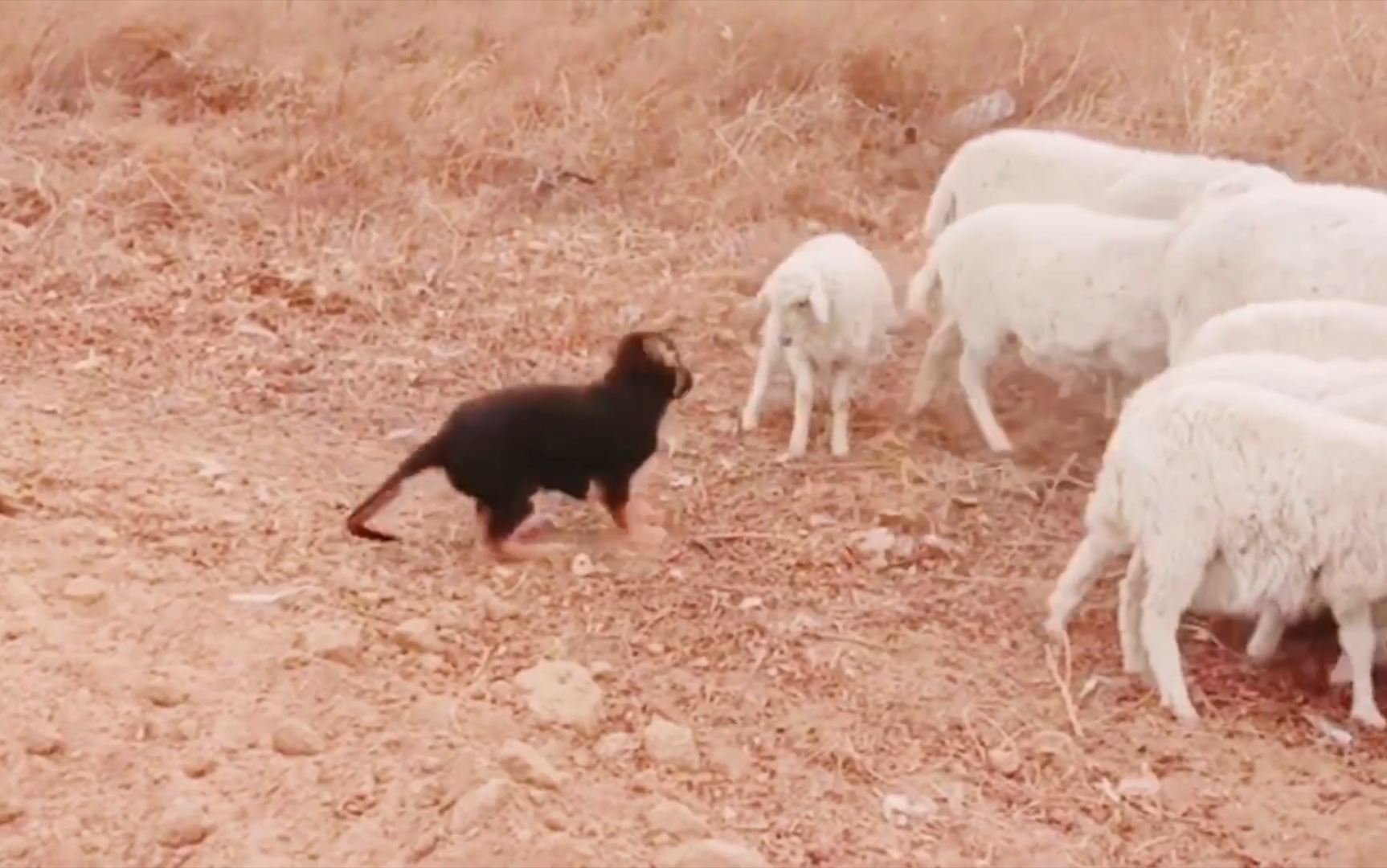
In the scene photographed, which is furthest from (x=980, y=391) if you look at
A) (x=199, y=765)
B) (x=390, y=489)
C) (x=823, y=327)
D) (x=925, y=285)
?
(x=199, y=765)

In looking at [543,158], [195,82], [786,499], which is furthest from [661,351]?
[195,82]

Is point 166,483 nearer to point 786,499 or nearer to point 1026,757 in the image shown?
point 786,499

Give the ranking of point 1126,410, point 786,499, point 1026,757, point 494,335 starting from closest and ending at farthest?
point 1026,757 < point 1126,410 < point 786,499 < point 494,335

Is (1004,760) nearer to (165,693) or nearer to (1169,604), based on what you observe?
(1169,604)

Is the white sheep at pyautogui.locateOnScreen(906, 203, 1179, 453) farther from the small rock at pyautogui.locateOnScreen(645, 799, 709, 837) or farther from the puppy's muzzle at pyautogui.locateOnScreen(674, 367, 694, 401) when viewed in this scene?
the small rock at pyautogui.locateOnScreen(645, 799, 709, 837)

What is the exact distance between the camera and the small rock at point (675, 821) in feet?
11.7

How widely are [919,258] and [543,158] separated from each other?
1.65 meters

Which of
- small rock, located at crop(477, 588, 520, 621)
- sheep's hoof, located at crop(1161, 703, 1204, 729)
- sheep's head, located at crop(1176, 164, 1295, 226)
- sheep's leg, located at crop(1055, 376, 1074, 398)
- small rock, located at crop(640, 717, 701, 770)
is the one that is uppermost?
sheep's head, located at crop(1176, 164, 1295, 226)

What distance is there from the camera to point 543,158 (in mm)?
7852

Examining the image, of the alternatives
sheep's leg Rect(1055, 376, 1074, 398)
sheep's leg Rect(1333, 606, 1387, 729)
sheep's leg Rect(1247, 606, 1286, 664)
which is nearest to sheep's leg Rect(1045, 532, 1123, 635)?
sheep's leg Rect(1247, 606, 1286, 664)

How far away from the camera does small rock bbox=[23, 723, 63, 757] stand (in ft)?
12.0

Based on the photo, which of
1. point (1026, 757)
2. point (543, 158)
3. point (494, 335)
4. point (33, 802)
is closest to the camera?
point (33, 802)

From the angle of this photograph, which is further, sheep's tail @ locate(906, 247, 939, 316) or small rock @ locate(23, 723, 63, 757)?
sheep's tail @ locate(906, 247, 939, 316)

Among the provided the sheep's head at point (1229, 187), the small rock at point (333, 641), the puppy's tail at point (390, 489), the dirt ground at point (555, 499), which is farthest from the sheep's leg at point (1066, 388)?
the small rock at point (333, 641)
